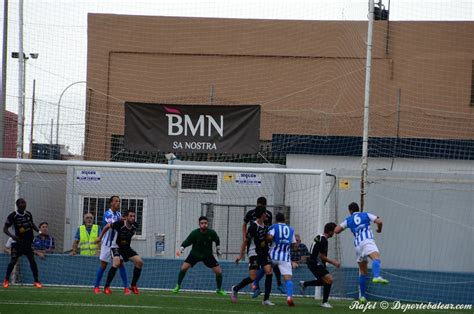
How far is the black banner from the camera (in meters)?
22.2

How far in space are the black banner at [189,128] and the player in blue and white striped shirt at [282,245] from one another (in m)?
4.79

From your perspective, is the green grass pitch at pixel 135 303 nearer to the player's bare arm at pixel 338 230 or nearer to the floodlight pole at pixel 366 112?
the player's bare arm at pixel 338 230

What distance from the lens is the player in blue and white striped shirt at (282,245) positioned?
17531 millimetres

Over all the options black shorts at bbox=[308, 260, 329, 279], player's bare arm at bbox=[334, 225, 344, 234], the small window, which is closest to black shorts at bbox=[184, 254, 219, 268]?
black shorts at bbox=[308, 260, 329, 279]

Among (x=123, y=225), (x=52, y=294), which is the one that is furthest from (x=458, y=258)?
(x=52, y=294)

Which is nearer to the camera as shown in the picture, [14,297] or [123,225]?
[14,297]

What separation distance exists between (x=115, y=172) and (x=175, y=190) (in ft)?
4.94

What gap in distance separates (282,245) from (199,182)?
255 inches

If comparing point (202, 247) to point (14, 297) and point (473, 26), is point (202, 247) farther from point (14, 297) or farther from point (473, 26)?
point (473, 26)

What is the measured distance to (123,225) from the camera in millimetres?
18828

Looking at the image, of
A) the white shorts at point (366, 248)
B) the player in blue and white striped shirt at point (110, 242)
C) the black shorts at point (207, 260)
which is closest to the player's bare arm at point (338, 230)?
the white shorts at point (366, 248)

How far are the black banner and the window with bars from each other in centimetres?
146

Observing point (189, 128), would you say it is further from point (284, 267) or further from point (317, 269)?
point (317, 269)

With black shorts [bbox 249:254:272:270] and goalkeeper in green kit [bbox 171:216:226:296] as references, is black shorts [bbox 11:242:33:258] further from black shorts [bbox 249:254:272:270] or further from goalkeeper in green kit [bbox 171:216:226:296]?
black shorts [bbox 249:254:272:270]
